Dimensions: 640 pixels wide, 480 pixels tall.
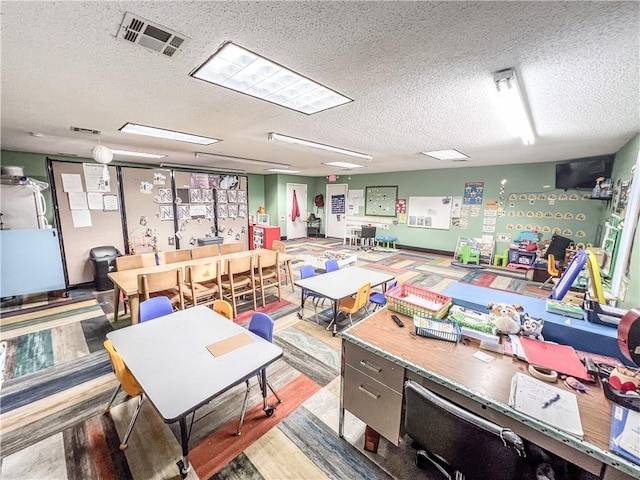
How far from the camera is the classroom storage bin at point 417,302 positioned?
189cm

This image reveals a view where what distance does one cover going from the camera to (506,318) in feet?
5.32

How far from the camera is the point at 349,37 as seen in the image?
1.35 m

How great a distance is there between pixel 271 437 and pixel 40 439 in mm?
1711

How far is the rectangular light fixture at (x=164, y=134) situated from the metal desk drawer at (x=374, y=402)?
360 cm

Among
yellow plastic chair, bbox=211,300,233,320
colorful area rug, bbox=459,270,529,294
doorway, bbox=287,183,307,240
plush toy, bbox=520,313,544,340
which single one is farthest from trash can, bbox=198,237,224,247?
plush toy, bbox=520,313,544,340

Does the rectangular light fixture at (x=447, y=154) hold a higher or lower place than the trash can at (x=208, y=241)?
higher

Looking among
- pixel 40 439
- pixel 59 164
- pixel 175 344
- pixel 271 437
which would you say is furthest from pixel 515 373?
pixel 59 164

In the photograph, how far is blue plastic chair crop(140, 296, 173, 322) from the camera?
2.32 meters

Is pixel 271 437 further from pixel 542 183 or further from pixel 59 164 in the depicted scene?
pixel 542 183

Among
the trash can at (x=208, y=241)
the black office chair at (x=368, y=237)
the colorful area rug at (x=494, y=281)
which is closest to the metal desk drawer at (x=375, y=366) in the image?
the colorful area rug at (x=494, y=281)

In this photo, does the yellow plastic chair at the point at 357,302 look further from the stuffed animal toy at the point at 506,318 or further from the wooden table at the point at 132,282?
the wooden table at the point at 132,282

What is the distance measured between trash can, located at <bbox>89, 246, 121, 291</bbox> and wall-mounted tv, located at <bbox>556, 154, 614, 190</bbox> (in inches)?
365

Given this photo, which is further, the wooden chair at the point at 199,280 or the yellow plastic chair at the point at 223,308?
the wooden chair at the point at 199,280

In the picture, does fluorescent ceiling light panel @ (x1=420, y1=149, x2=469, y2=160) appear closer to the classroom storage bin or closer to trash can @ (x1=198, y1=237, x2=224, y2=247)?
the classroom storage bin
